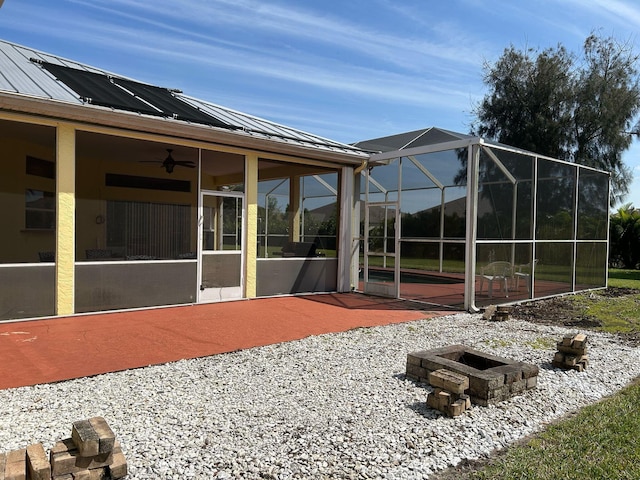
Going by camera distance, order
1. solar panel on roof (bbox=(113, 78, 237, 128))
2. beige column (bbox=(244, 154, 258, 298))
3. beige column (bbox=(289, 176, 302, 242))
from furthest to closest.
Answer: beige column (bbox=(289, 176, 302, 242)) → beige column (bbox=(244, 154, 258, 298)) → solar panel on roof (bbox=(113, 78, 237, 128))

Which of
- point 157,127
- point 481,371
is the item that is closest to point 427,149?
point 157,127

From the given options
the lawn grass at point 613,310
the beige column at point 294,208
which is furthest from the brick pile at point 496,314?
the beige column at point 294,208

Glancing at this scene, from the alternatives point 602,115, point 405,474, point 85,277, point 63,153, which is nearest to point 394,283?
point 85,277

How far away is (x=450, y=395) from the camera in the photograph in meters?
3.50

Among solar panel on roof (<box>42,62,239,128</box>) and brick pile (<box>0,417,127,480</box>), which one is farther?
solar panel on roof (<box>42,62,239,128</box>)

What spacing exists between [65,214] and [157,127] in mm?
1901

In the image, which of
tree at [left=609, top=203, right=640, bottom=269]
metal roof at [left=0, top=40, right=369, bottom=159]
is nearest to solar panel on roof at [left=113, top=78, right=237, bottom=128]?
metal roof at [left=0, top=40, right=369, bottom=159]

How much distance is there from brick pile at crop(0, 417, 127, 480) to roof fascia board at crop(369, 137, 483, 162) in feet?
23.9

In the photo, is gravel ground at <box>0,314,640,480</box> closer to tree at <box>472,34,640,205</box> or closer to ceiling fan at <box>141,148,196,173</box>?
ceiling fan at <box>141,148,196,173</box>

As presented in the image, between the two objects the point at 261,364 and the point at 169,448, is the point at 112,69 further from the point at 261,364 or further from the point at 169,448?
the point at 169,448

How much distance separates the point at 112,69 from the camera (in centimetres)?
1018

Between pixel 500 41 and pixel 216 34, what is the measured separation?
17.0 m

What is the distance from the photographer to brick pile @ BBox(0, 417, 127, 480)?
229 centimetres

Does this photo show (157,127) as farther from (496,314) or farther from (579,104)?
(579,104)
